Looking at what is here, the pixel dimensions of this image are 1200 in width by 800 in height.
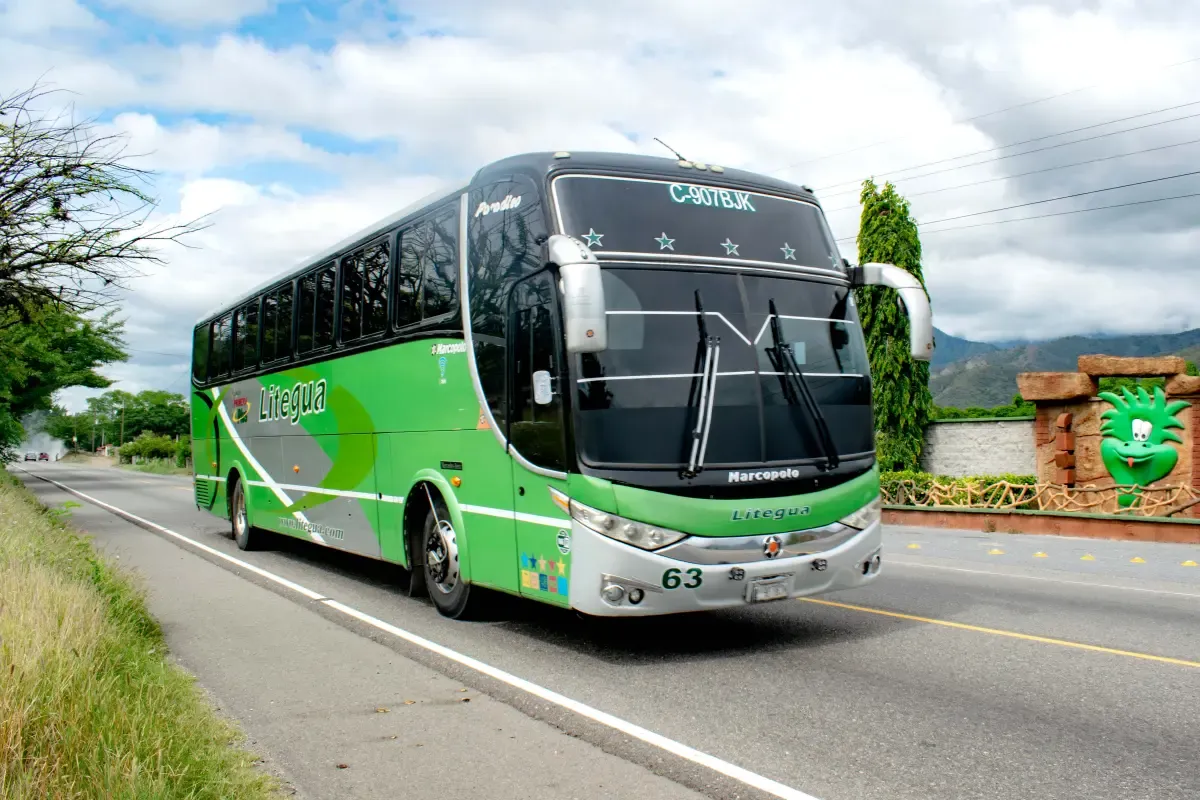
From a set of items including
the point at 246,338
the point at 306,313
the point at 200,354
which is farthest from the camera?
the point at 200,354

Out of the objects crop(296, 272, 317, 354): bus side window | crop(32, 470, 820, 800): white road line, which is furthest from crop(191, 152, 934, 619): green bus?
crop(296, 272, 317, 354): bus side window

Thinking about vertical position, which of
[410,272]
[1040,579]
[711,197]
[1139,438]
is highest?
[711,197]

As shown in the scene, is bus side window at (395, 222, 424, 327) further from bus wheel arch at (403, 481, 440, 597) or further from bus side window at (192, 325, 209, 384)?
bus side window at (192, 325, 209, 384)

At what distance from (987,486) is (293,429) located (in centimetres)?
1451

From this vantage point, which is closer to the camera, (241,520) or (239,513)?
(241,520)

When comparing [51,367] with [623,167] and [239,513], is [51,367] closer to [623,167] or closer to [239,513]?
[239,513]

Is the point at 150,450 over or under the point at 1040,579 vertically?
over

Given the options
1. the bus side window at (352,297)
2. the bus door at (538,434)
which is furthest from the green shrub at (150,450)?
the bus door at (538,434)

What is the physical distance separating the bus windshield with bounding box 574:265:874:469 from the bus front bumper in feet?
1.89

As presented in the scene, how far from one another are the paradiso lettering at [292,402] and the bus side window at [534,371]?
4.77 meters

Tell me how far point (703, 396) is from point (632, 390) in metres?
0.49

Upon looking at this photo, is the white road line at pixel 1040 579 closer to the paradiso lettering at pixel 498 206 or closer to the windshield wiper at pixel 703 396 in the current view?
the windshield wiper at pixel 703 396

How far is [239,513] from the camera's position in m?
15.8

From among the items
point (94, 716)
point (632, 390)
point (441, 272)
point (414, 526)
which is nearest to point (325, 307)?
point (441, 272)
